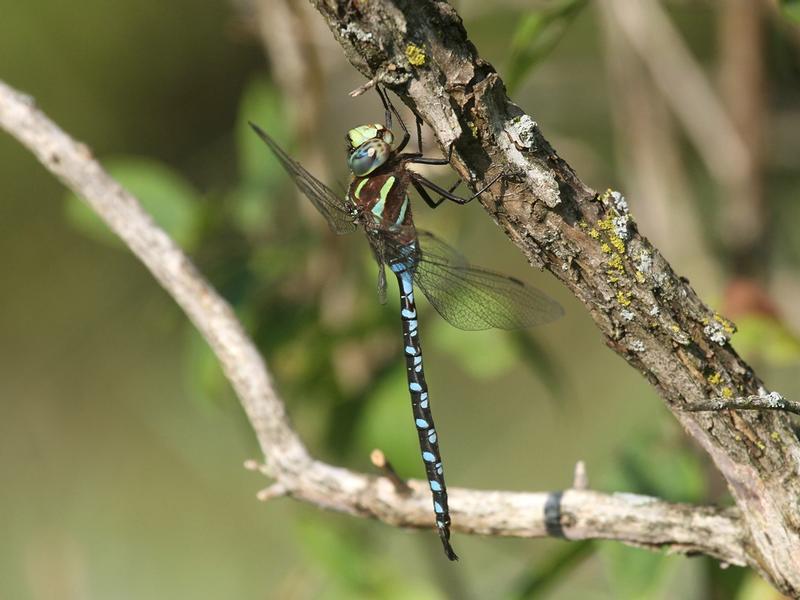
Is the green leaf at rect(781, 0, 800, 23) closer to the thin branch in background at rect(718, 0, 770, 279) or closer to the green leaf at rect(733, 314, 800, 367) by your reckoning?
the green leaf at rect(733, 314, 800, 367)

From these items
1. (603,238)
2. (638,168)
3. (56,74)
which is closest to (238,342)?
(603,238)

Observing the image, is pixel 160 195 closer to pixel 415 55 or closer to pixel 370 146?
pixel 370 146

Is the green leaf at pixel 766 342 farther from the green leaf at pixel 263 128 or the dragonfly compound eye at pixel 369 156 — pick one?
the green leaf at pixel 263 128

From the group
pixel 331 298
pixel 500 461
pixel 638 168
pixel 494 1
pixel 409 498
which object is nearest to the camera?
pixel 409 498

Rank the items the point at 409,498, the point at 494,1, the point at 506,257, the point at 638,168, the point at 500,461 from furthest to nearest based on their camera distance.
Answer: the point at 506,257, the point at 500,461, the point at 494,1, the point at 638,168, the point at 409,498

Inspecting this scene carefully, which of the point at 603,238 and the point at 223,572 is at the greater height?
the point at 223,572


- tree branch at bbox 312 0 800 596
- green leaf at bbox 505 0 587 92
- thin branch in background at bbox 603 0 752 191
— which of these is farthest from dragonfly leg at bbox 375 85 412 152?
thin branch in background at bbox 603 0 752 191

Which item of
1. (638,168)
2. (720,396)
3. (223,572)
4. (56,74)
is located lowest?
(720,396)

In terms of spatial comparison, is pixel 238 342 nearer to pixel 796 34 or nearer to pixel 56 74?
pixel 796 34
